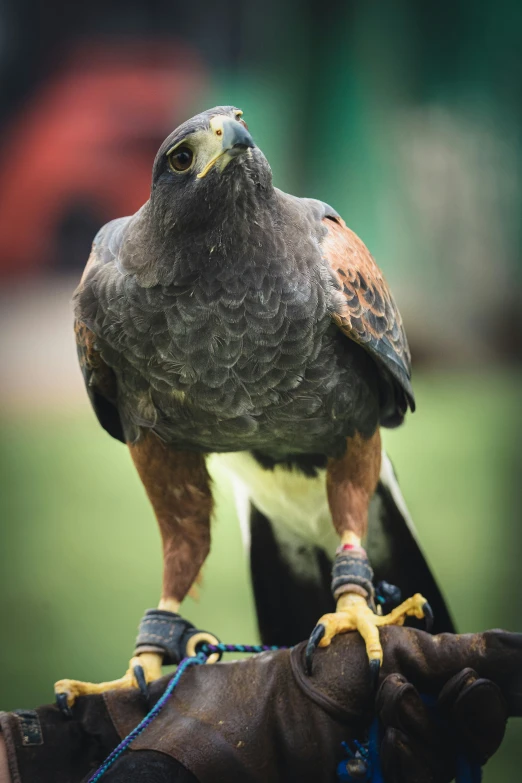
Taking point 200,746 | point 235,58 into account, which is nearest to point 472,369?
point 235,58

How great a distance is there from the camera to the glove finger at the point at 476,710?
56.6 inches

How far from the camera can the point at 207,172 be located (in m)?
1.53

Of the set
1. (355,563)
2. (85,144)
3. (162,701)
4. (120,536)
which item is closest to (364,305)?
(355,563)

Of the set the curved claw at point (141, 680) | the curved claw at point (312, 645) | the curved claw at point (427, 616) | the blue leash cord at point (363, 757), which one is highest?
the curved claw at point (427, 616)

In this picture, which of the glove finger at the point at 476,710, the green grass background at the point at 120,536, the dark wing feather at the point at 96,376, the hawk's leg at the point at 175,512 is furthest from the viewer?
the green grass background at the point at 120,536

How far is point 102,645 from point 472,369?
4.43ft

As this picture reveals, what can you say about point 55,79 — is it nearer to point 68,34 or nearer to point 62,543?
point 68,34

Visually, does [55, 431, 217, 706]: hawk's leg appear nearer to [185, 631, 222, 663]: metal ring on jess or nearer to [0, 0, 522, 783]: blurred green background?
[185, 631, 222, 663]: metal ring on jess

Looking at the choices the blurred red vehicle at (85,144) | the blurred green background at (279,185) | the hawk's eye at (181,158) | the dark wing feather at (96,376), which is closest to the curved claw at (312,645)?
the blurred green background at (279,185)

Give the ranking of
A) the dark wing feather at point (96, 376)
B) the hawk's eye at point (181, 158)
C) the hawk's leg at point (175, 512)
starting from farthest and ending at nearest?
the hawk's leg at point (175, 512) < the dark wing feather at point (96, 376) < the hawk's eye at point (181, 158)

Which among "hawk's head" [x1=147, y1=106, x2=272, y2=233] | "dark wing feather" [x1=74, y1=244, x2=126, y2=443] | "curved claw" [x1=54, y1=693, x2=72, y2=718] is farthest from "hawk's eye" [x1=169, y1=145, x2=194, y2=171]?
"curved claw" [x1=54, y1=693, x2=72, y2=718]

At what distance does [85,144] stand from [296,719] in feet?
4.48

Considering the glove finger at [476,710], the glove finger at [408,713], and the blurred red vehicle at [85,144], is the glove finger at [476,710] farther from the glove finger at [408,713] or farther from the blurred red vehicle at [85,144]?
the blurred red vehicle at [85,144]

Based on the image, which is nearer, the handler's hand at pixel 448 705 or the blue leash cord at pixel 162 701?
the handler's hand at pixel 448 705
